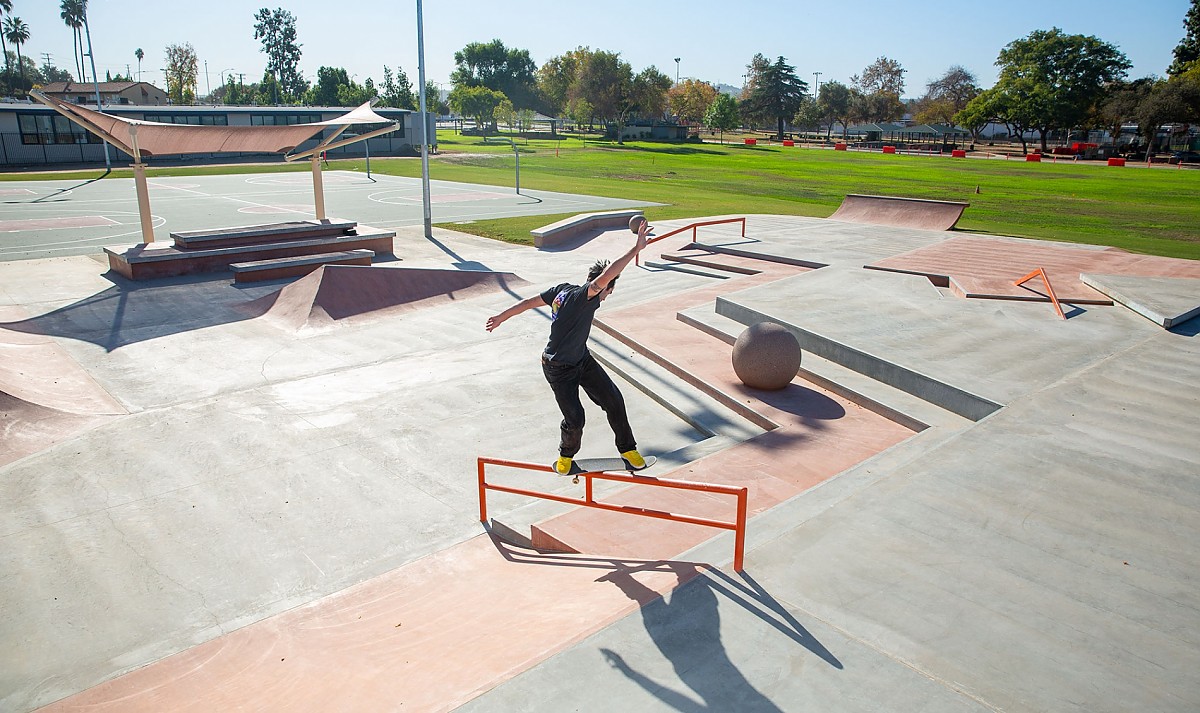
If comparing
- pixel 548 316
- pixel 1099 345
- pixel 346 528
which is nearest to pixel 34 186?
pixel 548 316

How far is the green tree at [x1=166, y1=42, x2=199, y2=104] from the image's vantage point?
414 ft

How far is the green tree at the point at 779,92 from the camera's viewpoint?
365ft

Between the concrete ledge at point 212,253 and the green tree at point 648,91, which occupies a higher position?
the green tree at point 648,91

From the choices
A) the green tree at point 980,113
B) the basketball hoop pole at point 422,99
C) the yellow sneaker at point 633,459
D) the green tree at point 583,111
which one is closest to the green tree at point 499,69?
the green tree at point 583,111

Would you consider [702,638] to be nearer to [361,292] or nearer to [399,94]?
[361,292]

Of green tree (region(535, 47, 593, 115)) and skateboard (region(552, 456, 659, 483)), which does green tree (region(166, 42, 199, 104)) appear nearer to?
green tree (region(535, 47, 593, 115))

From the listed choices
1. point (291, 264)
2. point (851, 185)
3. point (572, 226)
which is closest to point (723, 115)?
point (851, 185)

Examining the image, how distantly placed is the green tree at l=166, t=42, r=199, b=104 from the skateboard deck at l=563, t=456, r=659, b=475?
468 ft

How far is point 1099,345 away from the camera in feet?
34.9

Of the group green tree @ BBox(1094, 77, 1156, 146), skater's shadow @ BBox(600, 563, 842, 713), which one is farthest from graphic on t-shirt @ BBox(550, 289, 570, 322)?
green tree @ BBox(1094, 77, 1156, 146)

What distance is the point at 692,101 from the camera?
116000 millimetres

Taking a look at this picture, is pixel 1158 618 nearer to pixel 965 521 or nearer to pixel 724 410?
pixel 965 521

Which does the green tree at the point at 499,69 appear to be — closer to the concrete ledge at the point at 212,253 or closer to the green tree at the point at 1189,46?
the green tree at the point at 1189,46

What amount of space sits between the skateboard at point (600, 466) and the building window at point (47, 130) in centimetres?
5500
